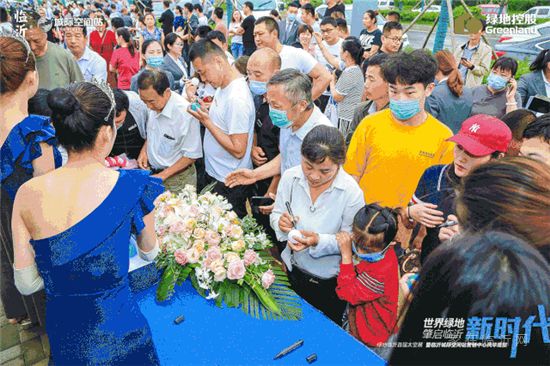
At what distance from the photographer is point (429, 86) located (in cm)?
268

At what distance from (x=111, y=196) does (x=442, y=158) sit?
2018mm

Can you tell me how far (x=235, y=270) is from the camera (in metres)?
2.09

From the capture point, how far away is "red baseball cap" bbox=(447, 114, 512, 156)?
2.16 metres

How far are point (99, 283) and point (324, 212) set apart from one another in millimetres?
1267

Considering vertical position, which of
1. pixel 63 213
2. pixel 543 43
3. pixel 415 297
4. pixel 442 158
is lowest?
pixel 543 43

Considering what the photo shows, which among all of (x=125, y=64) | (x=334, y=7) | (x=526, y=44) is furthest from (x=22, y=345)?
(x=526, y=44)

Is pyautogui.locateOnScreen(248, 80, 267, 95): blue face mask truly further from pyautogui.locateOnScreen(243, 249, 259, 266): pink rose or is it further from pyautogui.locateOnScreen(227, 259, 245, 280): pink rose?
pyautogui.locateOnScreen(227, 259, 245, 280): pink rose

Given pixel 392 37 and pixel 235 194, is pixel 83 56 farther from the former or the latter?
pixel 392 37

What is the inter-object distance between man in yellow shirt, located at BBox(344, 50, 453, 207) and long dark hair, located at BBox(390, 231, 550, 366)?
1.68 m

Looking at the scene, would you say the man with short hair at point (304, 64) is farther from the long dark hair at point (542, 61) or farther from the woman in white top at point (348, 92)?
the long dark hair at point (542, 61)

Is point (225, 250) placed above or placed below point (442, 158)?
below

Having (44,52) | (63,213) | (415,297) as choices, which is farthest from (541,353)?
(44,52)

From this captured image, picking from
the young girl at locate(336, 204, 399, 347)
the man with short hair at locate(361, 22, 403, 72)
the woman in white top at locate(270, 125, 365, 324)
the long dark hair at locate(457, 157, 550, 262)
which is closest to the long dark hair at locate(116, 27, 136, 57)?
the man with short hair at locate(361, 22, 403, 72)

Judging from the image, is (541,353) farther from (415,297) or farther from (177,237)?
(177,237)
